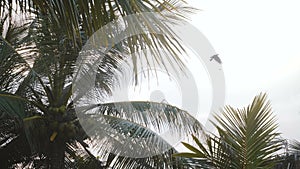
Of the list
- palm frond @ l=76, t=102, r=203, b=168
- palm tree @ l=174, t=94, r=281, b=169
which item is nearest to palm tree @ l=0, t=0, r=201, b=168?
palm frond @ l=76, t=102, r=203, b=168

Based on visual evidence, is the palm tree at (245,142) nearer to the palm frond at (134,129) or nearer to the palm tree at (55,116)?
the palm tree at (55,116)

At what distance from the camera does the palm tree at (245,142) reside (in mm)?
2172

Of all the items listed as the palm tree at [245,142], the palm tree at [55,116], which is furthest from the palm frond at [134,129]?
the palm tree at [245,142]

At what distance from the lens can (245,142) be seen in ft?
7.23

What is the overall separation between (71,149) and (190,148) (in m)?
7.95

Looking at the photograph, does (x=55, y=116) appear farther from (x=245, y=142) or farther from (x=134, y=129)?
(x=245, y=142)

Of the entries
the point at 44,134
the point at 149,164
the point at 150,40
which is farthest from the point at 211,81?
the point at 44,134

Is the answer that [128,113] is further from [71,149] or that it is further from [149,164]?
[71,149]

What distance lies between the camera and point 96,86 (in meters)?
8.46

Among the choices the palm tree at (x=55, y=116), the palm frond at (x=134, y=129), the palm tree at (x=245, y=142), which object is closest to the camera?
the palm tree at (x=245, y=142)

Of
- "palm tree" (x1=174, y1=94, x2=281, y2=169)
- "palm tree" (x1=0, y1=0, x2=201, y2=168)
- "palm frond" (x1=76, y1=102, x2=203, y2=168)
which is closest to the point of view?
"palm tree" (x1=174, y1=94, x2=281, y2=169)

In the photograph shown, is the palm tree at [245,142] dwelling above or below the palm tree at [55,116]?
below

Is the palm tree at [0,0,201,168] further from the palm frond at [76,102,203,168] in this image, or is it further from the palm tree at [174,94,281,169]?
the palm tree at [174,94,281,169]

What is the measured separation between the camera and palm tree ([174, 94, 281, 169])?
7.13ft
